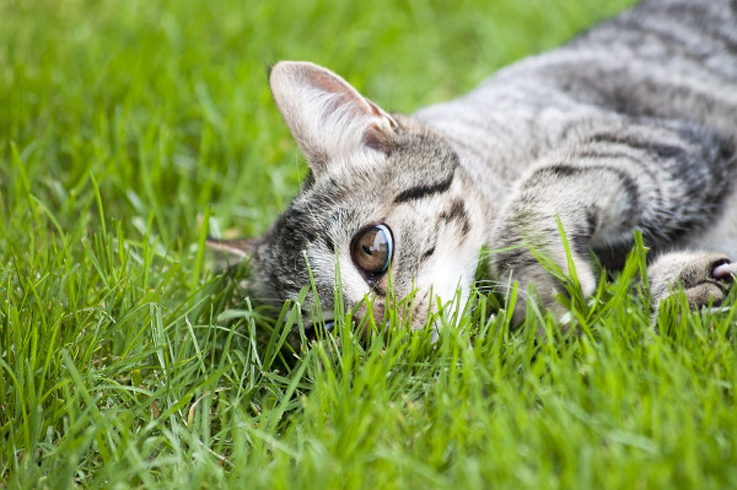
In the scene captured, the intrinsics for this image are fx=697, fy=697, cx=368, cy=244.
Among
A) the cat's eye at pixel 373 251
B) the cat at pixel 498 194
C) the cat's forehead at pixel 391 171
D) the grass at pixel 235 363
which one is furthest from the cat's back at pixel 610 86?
the grass at pixel 235 363

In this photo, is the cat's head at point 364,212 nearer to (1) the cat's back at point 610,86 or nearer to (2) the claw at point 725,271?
(1) the cat's back at point 610,86

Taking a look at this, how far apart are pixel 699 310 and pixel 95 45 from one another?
139 inches

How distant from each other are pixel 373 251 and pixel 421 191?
0.30m

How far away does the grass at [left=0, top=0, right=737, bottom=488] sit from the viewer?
1.48m

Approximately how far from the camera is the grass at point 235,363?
148 centimetres

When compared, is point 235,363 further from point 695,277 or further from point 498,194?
point 695,277

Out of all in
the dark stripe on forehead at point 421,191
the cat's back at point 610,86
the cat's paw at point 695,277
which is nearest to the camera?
the cat's paw at point 695,277

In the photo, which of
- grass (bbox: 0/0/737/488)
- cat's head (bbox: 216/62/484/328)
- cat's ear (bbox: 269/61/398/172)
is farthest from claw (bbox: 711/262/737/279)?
cat's ear (bbox: 269/61/398/172)

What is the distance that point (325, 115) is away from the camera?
8.20 ft

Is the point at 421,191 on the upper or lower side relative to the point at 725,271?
upper

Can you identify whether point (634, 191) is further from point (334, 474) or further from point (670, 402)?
point (334, 474)

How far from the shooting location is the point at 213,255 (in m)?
2.76

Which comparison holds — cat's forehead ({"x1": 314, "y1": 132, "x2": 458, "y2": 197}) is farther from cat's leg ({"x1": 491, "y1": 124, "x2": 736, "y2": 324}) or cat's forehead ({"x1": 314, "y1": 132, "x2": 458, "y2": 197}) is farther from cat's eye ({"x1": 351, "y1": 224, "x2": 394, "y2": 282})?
cat's leg ({"x1": 491, "y1": 124, "x2": 736, "y2": 324})

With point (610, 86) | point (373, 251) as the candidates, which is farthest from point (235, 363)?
point (610, 86)
